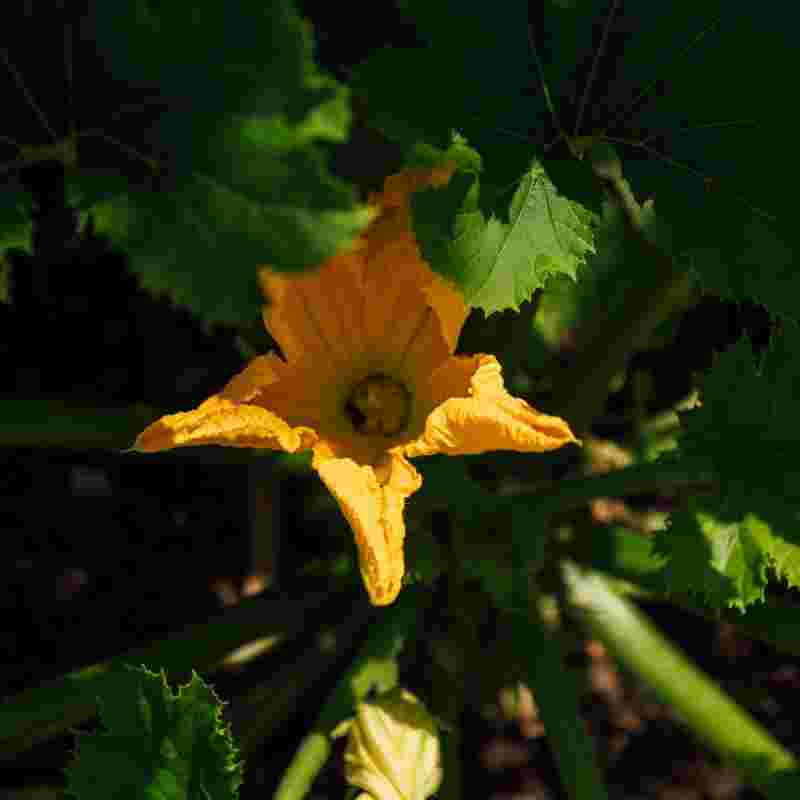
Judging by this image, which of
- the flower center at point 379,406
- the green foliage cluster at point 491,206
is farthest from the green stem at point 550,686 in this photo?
the flower center at point 379,406

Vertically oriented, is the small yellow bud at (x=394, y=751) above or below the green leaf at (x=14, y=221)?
below

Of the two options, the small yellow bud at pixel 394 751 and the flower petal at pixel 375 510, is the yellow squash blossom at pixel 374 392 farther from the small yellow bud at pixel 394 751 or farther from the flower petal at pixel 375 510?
the small yellow bud at pixel 394 751

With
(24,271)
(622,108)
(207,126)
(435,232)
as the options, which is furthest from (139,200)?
(24,271)

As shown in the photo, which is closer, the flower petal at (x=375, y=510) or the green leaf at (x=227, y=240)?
the green leaf at (x=227, y=240)

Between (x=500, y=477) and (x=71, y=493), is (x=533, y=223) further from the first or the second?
(x=71, y=493)

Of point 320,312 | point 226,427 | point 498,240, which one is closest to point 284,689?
point 320,312

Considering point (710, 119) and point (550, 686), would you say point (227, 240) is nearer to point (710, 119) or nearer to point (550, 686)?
point (710, 119)
